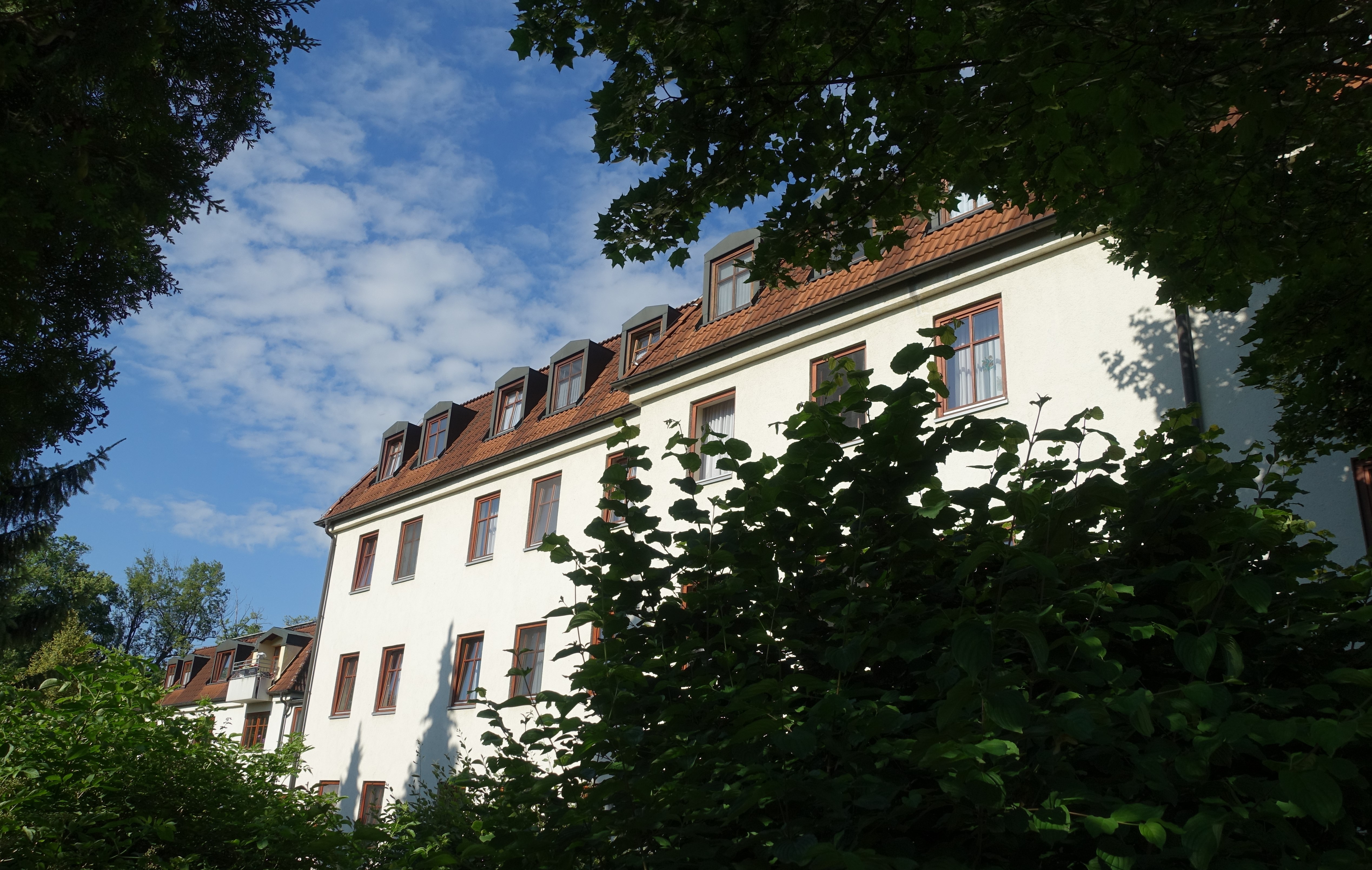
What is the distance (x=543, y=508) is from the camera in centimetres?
2227

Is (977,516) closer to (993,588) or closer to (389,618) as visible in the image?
(993,588)

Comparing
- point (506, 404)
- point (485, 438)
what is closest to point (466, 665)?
point (485, 438)

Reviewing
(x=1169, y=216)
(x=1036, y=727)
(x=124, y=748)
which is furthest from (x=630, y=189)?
(x=124, y=748)

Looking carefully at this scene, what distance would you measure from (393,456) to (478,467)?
24.1ft

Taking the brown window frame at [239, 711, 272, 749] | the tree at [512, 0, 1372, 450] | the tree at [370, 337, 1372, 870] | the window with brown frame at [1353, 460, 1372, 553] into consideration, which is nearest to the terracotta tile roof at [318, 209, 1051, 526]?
the tree at [512, 0, 1372, 450]

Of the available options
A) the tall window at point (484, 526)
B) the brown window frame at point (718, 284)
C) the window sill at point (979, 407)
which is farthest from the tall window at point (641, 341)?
the window sill at point (979, 407)

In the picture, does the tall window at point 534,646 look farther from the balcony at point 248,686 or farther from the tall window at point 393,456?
the balcony at point 248,686

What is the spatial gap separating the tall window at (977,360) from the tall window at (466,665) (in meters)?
13.1

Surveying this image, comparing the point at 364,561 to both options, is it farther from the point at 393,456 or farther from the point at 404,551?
the point at 393,456

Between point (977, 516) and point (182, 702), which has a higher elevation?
point (182, 702)

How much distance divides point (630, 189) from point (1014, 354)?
10.2m

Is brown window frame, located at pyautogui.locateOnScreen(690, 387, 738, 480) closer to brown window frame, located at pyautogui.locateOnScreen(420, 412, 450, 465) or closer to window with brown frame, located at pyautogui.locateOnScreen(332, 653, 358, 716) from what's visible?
brown window frame, located at pyautogui.locateOnScreen(420, 412, 450, 465)

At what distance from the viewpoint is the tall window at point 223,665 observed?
43969 mm

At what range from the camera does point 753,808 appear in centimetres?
306
